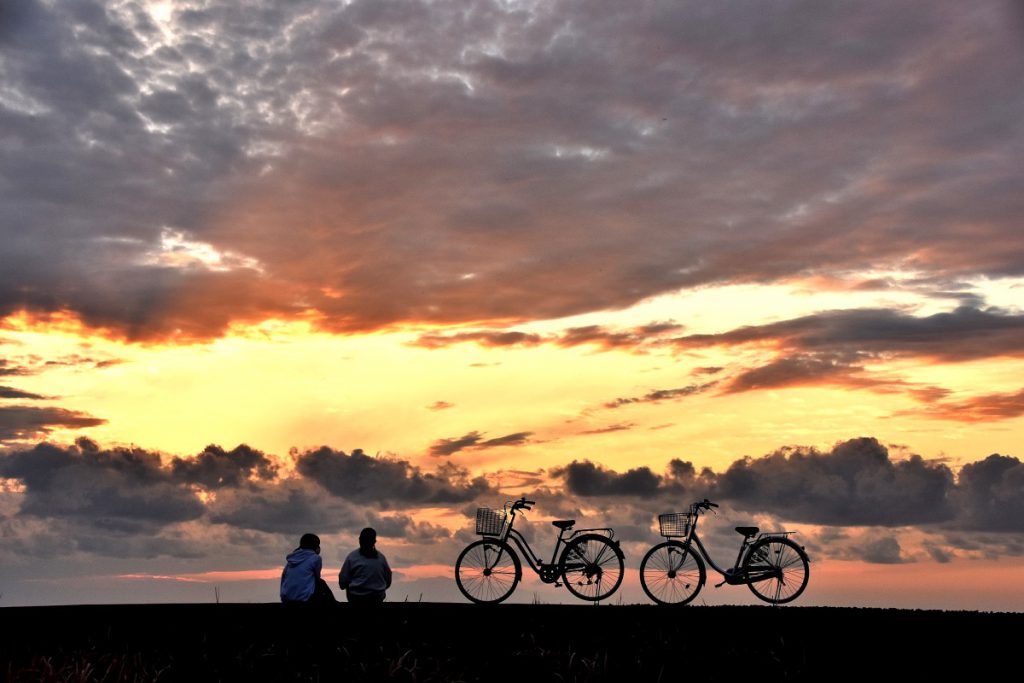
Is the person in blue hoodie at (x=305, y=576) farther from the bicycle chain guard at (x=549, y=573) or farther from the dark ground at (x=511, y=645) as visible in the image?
the bicycle chain guard at (x=549, y=573)

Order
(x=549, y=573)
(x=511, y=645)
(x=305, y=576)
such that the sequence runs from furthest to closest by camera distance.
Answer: (x=549, y=573)
(x=305, y=576)
(x=511, y=645)

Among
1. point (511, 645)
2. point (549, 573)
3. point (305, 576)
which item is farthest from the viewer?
point (549, 573)

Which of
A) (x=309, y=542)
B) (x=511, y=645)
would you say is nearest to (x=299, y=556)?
(x=309, y=542)

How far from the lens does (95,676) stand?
13672 millimetres

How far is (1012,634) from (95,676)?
39.6ft

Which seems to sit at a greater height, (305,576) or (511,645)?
(305,576)

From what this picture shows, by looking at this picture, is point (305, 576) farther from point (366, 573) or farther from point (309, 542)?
point (366, 573)

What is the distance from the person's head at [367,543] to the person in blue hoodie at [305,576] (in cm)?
64

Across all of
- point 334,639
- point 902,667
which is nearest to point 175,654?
point 334,639

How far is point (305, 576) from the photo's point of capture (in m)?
15.7

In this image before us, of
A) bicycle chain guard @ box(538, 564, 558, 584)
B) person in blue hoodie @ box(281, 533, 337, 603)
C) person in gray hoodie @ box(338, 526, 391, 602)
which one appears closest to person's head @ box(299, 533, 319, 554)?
person in blue hoodie @ box(281, 533, 337, 603)

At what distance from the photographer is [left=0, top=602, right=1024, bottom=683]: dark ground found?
12.7 metres

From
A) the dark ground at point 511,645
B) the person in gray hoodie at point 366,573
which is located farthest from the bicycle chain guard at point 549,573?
the person in gray hoodie at point 366,573

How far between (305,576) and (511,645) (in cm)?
361
